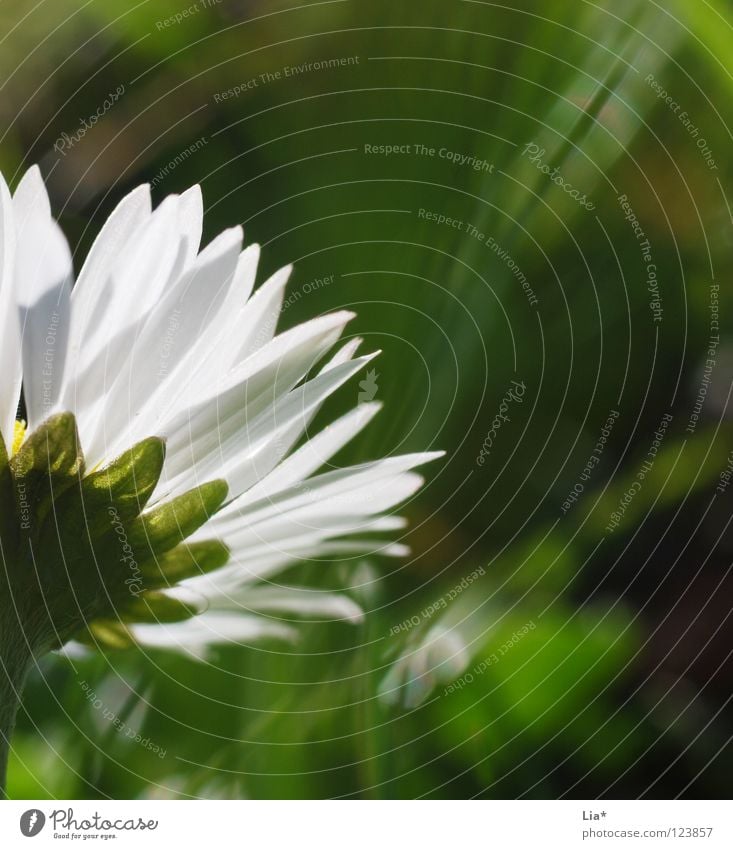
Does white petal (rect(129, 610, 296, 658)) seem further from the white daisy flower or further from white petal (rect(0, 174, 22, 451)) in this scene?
white petal (rect(0, 174, 22, 451))

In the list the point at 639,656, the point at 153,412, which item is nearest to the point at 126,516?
the point at 153,412

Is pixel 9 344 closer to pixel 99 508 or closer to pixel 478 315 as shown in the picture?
pixel 99 508

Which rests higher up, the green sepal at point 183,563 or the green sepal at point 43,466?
the green sepal at point 43,466

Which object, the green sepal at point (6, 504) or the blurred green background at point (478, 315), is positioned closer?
the green sepal at point (6, 504)
